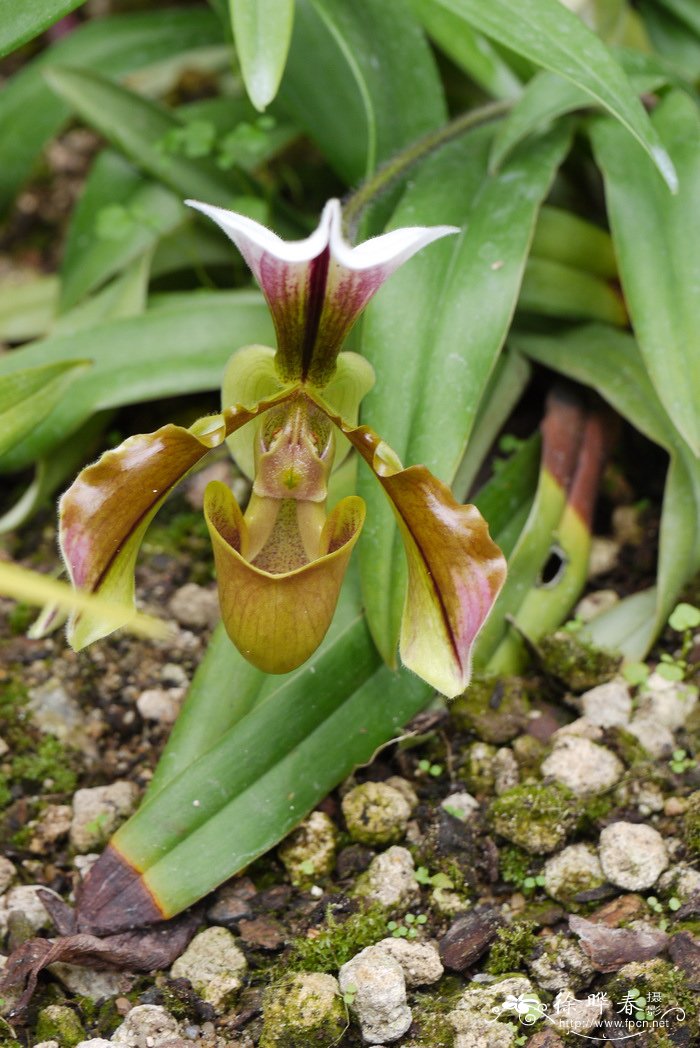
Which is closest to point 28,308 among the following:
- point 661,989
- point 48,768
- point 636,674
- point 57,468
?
point 57,468

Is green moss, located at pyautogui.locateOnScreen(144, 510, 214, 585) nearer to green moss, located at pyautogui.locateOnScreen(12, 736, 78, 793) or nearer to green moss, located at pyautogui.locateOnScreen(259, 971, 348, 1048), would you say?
green moss, located at pyautogui.locateOnScreen(12, 736, 78, 793)

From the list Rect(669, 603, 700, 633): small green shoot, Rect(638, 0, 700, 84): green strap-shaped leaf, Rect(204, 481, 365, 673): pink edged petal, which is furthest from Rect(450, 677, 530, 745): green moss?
Rect(638, 0, 700, 84): green strap-shaped leaf

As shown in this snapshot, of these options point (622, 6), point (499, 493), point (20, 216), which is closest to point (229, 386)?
point (499, 493)

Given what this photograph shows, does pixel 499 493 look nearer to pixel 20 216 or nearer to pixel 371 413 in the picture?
pixel 371 413

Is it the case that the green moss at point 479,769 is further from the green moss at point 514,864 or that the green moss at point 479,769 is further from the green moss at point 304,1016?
the green moss at point 304,1016

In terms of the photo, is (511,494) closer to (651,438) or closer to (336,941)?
(651,438)
